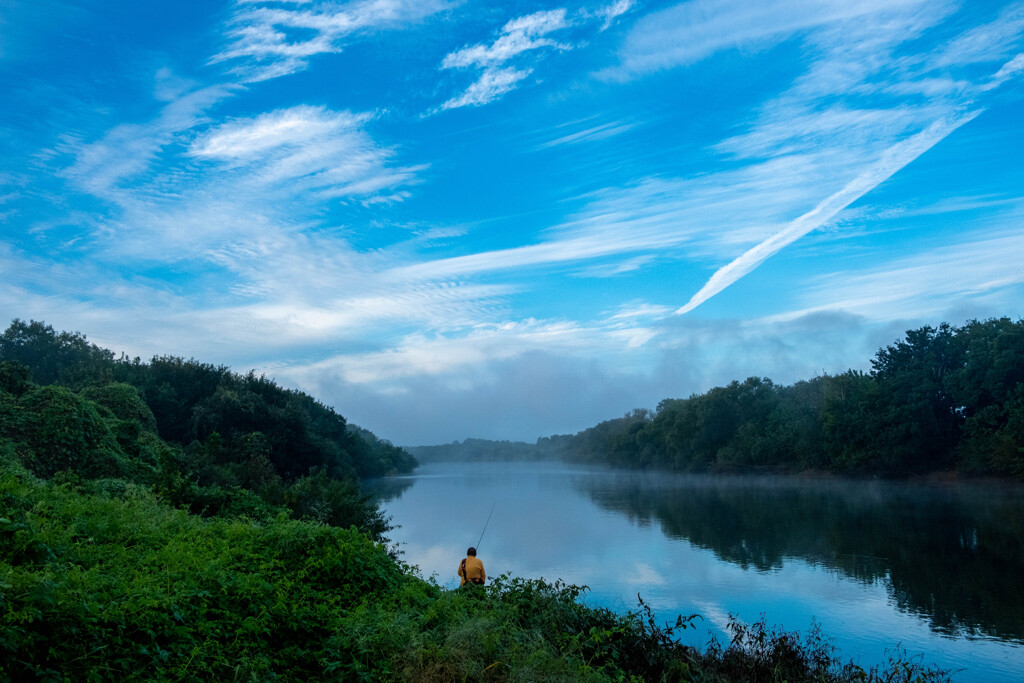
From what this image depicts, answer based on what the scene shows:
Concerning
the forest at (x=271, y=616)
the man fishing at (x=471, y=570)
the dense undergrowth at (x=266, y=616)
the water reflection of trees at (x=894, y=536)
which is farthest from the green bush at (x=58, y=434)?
the water reflection of trees at (x=894, y=536)

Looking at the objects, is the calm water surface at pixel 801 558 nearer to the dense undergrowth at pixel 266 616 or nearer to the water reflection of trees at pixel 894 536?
the water reflection of trees at pixel 894 536

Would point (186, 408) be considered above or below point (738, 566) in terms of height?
above

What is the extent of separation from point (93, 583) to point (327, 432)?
7284 centimetres

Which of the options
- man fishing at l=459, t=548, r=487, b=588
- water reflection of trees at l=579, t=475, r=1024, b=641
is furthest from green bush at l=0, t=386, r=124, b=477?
water reflection of trees at l=579, t=475, r=1024, b=641

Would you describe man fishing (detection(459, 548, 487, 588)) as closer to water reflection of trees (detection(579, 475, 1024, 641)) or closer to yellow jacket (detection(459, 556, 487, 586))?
yellow jacket (detection(459, 556, 487, 586))

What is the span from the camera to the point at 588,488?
7062 centimetres

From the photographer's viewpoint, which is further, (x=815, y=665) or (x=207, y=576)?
(x=815, y=665)

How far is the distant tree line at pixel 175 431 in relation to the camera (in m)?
18.1

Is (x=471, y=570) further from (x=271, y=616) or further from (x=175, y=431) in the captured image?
(x=175, y=431)

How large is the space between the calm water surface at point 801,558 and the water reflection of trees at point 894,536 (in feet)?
0.24

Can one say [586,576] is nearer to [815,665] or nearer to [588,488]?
[815,665]

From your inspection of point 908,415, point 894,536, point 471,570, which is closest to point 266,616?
point 471,570

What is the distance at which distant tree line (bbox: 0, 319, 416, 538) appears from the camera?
59.3 feet

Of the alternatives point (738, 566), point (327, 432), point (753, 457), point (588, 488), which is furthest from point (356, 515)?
point (753, 457)
